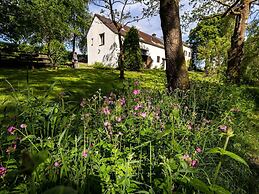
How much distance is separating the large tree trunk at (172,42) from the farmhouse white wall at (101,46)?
26.7m

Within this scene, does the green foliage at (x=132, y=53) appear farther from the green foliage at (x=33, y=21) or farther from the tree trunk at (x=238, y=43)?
the tree trunk at (x=238, y=43)

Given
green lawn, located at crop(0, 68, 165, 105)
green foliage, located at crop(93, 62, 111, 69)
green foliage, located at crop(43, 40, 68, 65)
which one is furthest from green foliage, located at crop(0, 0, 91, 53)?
green lawn, located at crop(0, 68, 165, 105)

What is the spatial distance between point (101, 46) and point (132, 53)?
30.4ft

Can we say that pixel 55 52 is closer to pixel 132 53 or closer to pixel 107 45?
pixel 132 53

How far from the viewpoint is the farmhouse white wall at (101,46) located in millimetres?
33594

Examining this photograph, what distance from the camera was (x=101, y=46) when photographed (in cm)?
3541

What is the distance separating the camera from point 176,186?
2.02 meters

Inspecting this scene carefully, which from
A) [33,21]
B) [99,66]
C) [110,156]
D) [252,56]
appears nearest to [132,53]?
[99,66]

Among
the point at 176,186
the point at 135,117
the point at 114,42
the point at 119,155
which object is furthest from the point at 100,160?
the point at 114,42

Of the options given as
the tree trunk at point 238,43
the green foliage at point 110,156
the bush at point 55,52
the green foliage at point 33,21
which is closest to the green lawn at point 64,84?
the green foliage at point 110,156

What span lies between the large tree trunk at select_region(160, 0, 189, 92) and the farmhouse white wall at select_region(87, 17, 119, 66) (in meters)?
26.7

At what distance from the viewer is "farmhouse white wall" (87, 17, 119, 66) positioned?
110 feet

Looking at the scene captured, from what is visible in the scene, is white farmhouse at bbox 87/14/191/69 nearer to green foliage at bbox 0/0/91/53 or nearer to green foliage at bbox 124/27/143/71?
green foliage at bbox 124/27/143/71

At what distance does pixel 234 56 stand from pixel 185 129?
972cm
